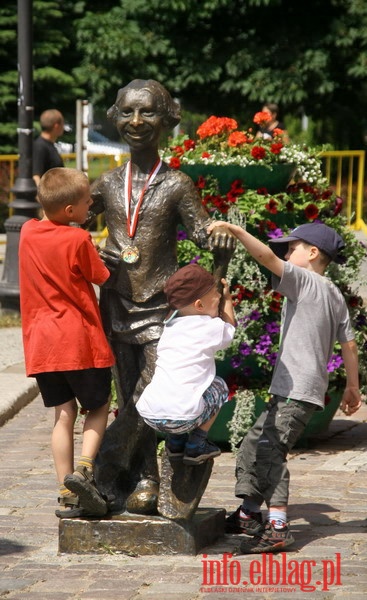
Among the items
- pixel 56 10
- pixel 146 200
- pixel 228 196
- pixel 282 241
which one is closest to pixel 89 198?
pixel 146 200

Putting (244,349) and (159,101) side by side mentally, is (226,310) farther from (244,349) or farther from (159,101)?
(244,349)

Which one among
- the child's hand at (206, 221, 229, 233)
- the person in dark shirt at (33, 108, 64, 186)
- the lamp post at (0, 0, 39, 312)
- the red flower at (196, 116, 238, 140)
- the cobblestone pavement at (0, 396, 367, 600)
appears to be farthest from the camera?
the person in dark shirt at (33, 108, 64, 186)

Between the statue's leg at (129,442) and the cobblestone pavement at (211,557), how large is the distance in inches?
14.1

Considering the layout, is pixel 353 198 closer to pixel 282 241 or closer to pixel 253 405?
pixel 253 405

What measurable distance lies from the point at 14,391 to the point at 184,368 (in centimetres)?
375

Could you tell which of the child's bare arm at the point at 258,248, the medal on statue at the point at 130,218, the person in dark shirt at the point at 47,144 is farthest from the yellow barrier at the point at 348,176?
the child's bare arm at the point at 258,248

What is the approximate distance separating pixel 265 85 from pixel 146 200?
48.1ft

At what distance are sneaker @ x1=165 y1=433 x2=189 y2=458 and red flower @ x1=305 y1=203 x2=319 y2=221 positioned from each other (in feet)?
8.44

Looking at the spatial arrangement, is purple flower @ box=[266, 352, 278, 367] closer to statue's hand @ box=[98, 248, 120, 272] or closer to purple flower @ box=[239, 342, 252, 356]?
purple flower @ box=[239, 342, 252, 356]

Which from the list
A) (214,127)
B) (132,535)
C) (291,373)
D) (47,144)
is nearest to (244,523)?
(132,535)

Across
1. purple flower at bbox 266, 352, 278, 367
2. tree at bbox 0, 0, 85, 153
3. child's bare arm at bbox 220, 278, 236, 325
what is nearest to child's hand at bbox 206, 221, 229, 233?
child's bare arm at bbox 220, 278, 236, 325

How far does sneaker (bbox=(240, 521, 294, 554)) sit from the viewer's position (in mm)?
5188

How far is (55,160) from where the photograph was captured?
1264 centimetres

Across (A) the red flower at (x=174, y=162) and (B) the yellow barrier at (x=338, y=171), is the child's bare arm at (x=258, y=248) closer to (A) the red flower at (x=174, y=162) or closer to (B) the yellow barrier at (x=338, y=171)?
(A) the red flower at (x=174, y=162)
